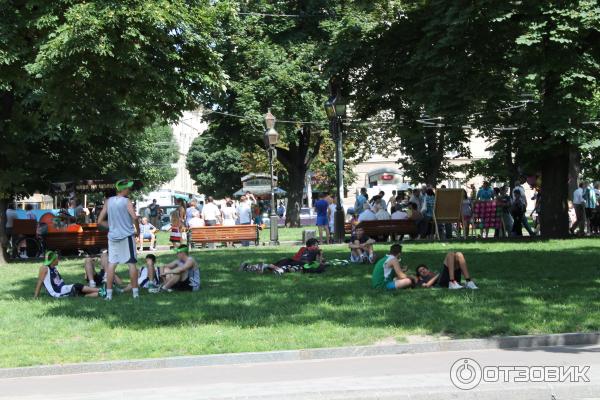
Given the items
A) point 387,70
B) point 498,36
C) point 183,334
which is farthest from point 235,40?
point 183,334

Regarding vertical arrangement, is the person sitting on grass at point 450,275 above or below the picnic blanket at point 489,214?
below

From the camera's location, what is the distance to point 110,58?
1861cm

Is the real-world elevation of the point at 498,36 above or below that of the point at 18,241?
above

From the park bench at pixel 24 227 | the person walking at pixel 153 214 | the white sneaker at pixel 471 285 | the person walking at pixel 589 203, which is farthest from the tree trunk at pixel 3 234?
the person walking at pixel 153 214

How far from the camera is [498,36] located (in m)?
24.0

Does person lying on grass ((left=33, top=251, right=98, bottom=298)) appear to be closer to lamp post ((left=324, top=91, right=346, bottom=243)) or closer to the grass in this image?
the grass

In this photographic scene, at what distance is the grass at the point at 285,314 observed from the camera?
10.1 metres

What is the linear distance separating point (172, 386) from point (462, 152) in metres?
43.5

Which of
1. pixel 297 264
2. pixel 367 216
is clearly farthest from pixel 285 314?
pixel 367 216

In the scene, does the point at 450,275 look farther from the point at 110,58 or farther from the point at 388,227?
the point at 388,227

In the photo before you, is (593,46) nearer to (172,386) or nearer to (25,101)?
(25,101)

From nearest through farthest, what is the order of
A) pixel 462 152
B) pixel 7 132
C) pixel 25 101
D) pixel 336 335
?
pixel 336 335
pixel 7 132
pixel 25 101
pixel 462 152

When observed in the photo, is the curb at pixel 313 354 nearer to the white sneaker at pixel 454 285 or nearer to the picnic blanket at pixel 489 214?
the white sneaker at pixel 454 285

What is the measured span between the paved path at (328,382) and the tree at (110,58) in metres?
10.4
